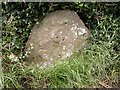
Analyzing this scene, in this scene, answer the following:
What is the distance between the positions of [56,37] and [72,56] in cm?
33

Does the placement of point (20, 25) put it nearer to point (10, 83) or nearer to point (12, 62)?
point (12, 62)

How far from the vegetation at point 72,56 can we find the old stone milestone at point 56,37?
0.32 feet

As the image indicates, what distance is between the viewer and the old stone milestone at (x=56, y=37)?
13.7 ft

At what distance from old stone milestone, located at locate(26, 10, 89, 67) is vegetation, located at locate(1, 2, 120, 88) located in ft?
0.32

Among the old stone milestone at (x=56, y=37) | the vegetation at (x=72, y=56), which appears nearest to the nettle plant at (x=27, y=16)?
the vegetation at (x=72, y=56)

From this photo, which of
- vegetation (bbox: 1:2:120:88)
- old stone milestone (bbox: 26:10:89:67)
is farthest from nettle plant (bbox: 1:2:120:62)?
old stone milestone (bbox: 26:10:89:67)

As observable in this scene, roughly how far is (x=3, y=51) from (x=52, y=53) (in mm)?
616

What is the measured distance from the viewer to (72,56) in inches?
163

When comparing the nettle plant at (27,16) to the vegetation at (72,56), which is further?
the nettle plant at (27,16)

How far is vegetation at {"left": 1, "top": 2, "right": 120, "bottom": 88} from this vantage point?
3.89 metres

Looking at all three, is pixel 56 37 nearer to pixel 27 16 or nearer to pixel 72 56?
pixel 72 56

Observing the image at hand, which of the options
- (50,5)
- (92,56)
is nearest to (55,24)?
(50,5)

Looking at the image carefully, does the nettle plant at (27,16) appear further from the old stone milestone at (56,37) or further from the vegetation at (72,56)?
the old stone milestone at (56,37)

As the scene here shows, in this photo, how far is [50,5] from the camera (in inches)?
173
